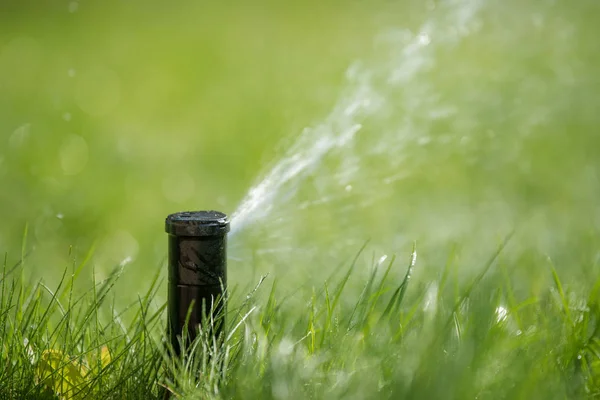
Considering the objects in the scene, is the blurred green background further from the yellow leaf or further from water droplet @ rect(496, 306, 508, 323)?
the yellow leaf

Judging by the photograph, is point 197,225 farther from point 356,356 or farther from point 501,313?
point 501,313

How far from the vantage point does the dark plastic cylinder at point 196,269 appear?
202cm

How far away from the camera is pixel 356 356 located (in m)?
1.96

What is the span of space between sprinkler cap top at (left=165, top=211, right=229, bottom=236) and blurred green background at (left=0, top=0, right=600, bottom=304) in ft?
3.94

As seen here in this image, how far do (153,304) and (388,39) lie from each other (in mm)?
4160

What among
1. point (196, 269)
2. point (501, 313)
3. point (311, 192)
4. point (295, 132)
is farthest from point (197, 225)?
point (295, 132)

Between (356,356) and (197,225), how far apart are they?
0.48m

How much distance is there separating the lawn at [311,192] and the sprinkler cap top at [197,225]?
7.4 inches

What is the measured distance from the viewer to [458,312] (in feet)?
7.11

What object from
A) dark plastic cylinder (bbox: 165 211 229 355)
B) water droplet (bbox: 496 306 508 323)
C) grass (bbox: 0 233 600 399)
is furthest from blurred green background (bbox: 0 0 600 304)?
dark plastic cylinder (bbox: 165 211 229 355)

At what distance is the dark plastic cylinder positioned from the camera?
6.63ft

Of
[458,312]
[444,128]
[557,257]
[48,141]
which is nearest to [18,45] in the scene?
[48,141]

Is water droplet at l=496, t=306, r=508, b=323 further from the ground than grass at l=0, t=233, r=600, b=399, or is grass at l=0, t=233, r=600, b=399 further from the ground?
water droplet at l=496, t=306, r=508, b=323

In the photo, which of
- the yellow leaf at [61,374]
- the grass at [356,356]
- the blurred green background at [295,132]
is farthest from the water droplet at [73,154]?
the yellow leaf at [61,374]
